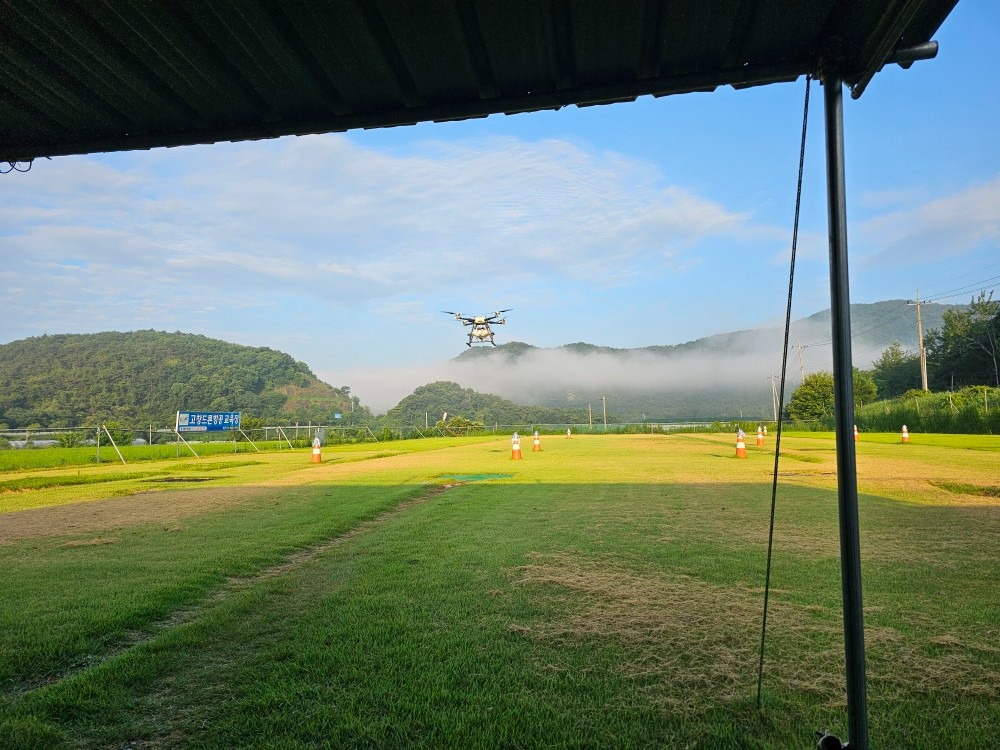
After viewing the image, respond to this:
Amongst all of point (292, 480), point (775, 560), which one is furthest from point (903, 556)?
point (292, 480)

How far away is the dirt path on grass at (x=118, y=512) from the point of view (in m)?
7.67

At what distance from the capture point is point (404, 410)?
3529 inches

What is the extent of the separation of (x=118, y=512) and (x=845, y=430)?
990cm

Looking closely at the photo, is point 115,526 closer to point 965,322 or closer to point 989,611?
point 989,611

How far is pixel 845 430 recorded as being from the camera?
6.28ft

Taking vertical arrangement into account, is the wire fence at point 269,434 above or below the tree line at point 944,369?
below

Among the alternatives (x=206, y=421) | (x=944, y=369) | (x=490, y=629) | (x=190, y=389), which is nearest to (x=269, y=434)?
(x=206, y=421)

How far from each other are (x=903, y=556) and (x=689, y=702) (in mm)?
3703

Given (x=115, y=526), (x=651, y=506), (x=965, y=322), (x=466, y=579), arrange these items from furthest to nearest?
(x=965, y=322) < (x=651, y=506) < (x=115, y=526) < (x=466, y=579)

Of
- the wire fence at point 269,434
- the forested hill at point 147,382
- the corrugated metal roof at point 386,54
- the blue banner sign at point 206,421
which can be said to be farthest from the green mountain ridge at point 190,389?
the corrugated metal roof at point 386,54

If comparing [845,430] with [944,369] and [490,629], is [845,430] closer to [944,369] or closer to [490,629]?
[490,629]

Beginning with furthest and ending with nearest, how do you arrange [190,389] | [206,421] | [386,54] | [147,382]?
1. [190,389]
2. [147,382]
3. [206,421]
4. [386,54]

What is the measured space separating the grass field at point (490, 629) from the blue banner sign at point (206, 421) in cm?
2213

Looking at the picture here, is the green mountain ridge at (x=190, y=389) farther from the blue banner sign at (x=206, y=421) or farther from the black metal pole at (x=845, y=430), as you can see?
the black metal pole at (x=845, y=430)
